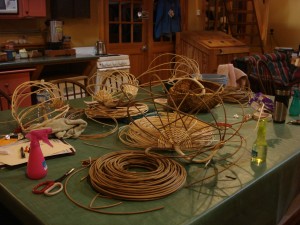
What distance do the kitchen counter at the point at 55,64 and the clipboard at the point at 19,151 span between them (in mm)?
2264

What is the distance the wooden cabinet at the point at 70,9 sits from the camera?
4164 mm

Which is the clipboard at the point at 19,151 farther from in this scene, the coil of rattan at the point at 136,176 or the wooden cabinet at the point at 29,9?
the wooden cabinet at the point at 29,9

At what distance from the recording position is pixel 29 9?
3.88 meters

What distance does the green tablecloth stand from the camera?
0.92m

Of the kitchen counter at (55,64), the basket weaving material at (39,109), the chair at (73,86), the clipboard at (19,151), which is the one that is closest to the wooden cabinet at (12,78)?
the kitchen counter at (55,64)

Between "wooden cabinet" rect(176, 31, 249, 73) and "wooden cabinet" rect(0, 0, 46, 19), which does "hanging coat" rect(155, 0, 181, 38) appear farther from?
"wooden cabinet" rect(0, 0, 46, 19)

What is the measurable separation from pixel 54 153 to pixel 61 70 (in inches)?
132

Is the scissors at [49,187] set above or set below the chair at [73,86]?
below

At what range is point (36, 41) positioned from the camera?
427 centimetres

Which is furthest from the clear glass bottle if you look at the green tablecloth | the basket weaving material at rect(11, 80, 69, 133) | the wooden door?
the wooden door

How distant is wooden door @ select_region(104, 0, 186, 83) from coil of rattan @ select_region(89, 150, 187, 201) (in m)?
3.98

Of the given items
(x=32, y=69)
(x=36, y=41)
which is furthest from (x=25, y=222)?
(x=36, y=41)

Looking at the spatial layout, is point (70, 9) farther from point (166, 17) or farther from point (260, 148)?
point (260, 148)

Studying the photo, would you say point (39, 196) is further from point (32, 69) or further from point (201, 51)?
point (201, 51)
